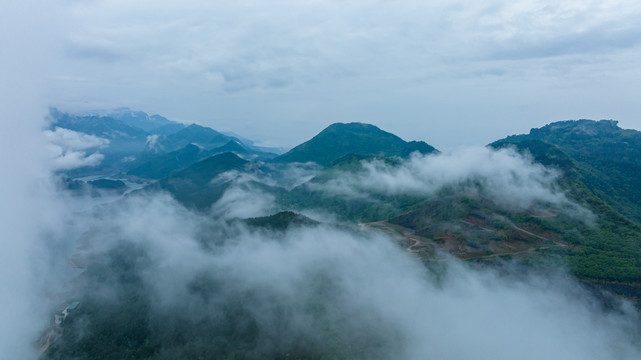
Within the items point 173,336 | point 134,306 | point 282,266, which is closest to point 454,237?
point 282,266

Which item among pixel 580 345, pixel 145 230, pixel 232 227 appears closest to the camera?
pixel 580 345

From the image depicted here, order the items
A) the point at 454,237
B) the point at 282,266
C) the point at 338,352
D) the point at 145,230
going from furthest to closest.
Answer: the point at 145,230
the point at 454,237
the point at 282,266
the point at 338,352

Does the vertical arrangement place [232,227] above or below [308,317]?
above

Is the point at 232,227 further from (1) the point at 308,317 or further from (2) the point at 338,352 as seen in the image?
(2) the point at 338,352

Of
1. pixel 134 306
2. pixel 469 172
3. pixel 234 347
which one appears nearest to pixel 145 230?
pixel 134 306

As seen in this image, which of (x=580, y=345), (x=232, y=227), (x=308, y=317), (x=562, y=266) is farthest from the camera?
(x=232, y=227)

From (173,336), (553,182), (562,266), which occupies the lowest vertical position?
(173,336)

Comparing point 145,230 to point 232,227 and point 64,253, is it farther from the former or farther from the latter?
point 232,227

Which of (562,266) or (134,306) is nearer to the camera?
(134,306)

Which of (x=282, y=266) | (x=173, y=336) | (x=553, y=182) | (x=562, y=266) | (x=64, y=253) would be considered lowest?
(x=64, y=253)
